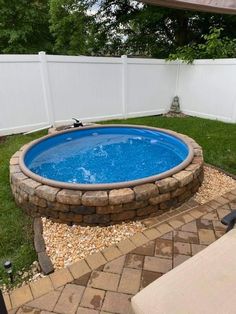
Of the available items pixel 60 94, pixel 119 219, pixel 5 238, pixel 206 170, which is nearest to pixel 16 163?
pixel 5 238

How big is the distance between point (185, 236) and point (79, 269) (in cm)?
125

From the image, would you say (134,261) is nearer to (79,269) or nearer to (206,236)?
(79,269)

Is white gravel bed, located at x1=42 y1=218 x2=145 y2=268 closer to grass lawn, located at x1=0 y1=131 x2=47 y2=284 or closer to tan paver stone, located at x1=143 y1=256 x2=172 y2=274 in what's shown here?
grass lawn, located at x1=0 y1=131 x2=47 y2=284

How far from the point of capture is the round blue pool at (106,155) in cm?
459

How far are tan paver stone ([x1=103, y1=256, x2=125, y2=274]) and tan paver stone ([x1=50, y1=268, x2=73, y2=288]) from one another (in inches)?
14.3

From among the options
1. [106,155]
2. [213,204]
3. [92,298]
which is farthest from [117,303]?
[106,155]

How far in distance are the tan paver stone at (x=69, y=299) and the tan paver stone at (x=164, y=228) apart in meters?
1.15

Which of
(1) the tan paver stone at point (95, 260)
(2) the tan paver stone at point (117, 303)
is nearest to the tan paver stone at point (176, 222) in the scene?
(1) the tan paver stone at point (95, 260)

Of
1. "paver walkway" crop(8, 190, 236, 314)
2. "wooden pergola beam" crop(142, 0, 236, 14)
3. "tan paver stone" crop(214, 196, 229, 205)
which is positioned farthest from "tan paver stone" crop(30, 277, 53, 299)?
"wooden pergola beam" crop(142, 0, 236, 14)

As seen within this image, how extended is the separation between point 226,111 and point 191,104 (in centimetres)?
140

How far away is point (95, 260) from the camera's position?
2.66m

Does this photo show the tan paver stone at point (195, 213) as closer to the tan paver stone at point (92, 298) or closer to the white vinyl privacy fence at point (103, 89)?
the tan paver stone at point (92, 298)

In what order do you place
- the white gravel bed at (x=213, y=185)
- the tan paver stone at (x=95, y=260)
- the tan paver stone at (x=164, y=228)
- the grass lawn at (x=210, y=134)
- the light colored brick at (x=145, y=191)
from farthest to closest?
the grass lawn at (x=210, y=134), the white gravel bed at (x=213, y=185), the light colored brick at (x=145, y=191), the tan paver stone at (x=164, y=228), the tan paver stone at (x=95, y=260)

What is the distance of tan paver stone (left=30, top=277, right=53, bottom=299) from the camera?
2.31 meters
